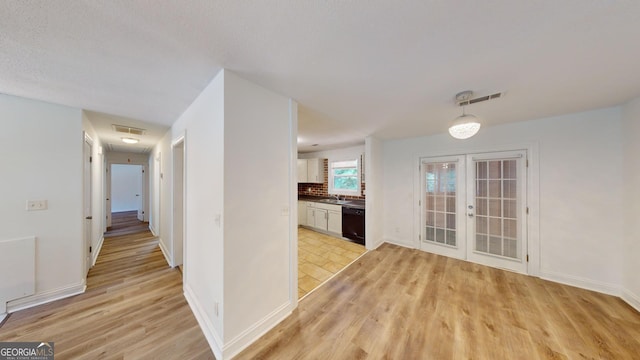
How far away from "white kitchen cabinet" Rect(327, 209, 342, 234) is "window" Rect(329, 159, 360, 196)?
0.81 metres

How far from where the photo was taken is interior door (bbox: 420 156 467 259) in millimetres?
3555

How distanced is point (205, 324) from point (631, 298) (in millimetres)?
4788

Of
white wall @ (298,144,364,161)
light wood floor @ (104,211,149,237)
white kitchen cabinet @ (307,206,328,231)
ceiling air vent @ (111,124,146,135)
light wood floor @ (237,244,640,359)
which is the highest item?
ceiling air vent @ (111,124,146,135)

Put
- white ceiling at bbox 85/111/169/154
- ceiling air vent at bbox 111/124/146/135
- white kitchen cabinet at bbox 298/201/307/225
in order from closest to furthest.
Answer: white ceiling at bbox 85/111/169/154 < ceiling air vent at bbox 111/124/146/135 < white kitchen cabinet at bbox 298/201/307/225

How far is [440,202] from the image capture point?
150 inches

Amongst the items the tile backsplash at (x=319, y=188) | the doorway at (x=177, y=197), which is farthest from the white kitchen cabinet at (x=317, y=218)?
the doorway at (x=177, y=197)

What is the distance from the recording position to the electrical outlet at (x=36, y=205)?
2.19 meters

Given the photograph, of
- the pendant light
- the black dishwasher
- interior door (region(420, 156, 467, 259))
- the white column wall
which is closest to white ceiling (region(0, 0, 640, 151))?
the pendant light

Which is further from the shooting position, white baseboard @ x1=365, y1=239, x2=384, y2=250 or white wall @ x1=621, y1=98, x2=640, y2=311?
white baseboard @ x1=365, y1=239, x2=384, y2=250

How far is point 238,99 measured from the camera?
5.56ft

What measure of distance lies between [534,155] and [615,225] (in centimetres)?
119

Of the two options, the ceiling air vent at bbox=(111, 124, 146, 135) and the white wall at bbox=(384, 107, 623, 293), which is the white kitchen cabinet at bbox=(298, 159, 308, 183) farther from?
the white wall at bbox=(384, 107, 623, 293)

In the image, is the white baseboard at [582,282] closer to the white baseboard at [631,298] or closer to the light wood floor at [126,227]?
the white baseboard at [631,298]

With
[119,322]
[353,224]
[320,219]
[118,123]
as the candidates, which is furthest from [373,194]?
[118,123]
